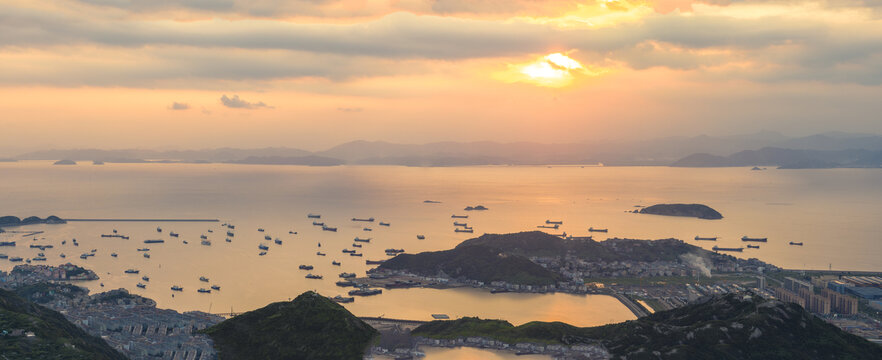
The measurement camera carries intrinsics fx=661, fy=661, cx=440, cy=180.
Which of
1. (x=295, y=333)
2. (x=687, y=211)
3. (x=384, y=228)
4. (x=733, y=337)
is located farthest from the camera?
(x=687, y=211)

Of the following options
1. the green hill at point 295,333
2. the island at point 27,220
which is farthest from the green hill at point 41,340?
the island at point 27,220

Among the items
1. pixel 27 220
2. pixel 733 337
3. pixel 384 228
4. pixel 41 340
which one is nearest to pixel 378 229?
pixel 384 228

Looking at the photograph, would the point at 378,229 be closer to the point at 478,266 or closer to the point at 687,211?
the point at 478,266

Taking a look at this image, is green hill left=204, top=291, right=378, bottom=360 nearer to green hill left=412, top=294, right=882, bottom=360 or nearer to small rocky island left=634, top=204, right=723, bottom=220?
green hill left=412, top=294, right=882, bottom=360

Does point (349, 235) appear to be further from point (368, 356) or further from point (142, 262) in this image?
point (368, 356)

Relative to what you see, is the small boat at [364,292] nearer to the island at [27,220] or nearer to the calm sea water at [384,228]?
the calm sea water at [384,228]

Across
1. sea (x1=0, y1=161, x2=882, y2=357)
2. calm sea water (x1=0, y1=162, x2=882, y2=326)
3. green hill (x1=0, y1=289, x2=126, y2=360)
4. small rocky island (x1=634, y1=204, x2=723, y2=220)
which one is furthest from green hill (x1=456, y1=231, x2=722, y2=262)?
green hill (x1=0, y1=289, x2=126, y2=360)
